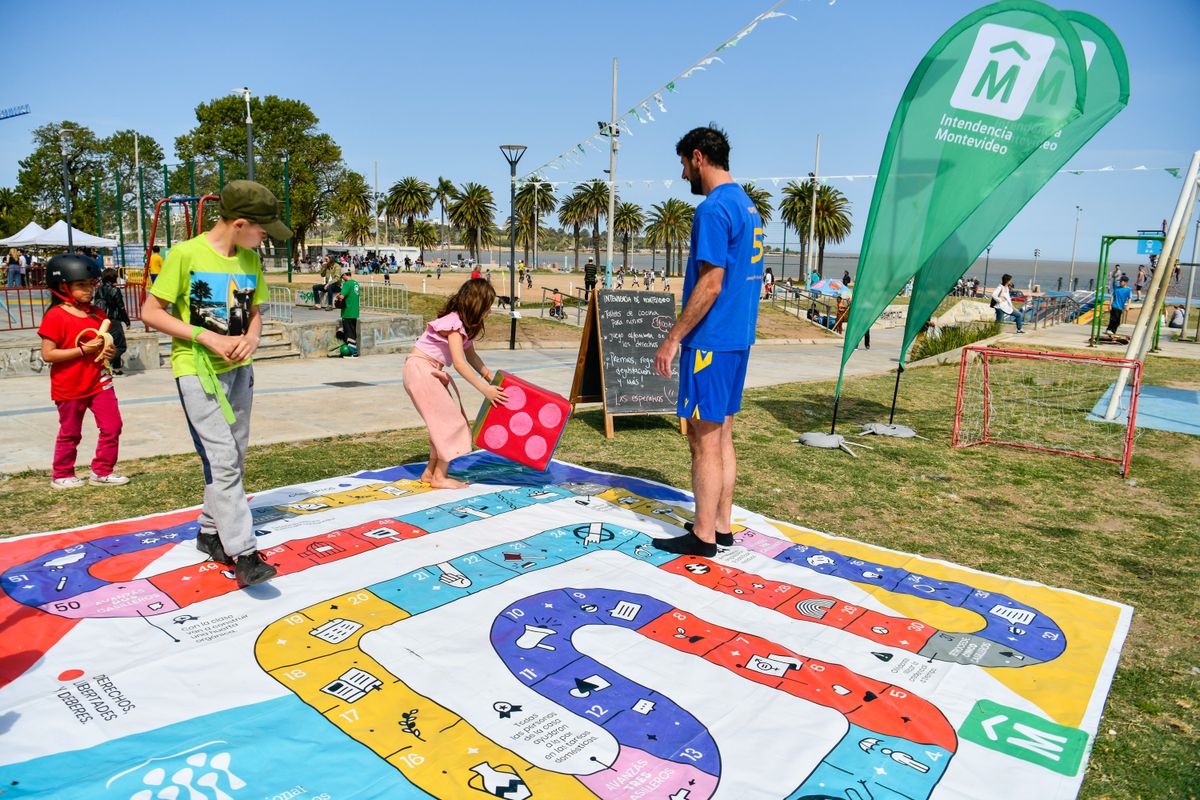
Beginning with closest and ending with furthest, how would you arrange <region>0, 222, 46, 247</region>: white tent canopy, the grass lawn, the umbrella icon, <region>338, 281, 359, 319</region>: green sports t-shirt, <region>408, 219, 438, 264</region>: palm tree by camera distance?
the grass lawn → <region>338, 281, 359, 319</region>: green sports t-shirt → the umbrella icon → <region>0, 222, 46, 247</region>: white tent canopy → <region>408, 219, 438, 264</region>: palm tree

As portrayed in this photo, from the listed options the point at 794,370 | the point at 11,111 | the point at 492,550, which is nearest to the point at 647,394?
the point at 492,550

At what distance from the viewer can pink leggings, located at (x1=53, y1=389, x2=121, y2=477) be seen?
5062 millimetres

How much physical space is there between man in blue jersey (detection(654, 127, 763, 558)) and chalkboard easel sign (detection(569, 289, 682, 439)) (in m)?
3.22

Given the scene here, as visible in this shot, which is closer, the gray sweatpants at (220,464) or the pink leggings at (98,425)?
the gray sweatpants at (220,464)

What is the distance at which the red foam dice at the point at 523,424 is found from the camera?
16.9 feet

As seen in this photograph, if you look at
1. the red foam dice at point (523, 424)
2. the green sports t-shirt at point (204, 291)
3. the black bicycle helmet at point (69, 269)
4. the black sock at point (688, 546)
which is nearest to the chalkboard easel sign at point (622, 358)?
the red foam dice at point (523, 424)

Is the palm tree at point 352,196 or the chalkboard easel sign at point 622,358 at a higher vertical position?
the palm tree at point 352,196

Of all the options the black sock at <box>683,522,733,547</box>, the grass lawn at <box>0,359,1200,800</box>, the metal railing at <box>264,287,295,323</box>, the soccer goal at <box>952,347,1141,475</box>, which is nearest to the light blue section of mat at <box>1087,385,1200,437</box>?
the soccer goal at <box>952,347,1141,475</box>

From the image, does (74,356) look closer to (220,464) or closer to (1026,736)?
(220,464)

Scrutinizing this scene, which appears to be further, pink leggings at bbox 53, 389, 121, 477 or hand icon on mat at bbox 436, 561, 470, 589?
pink leggings at bbox 53, 389, 121, 477

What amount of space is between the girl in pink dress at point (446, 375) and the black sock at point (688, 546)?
1589mm

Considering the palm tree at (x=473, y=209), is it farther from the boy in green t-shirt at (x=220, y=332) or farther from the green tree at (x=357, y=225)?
the boy in green t-shirt at (x=220, y=332)

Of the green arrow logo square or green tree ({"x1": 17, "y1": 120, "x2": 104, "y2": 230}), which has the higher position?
green tree ({"x1": 17, "y1": 120, "x2": 104, "y2": 230})

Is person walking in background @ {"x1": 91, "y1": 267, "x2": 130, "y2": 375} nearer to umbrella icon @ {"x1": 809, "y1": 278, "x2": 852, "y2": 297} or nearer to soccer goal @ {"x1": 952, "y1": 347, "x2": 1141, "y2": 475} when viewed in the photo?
soccer goal @ {"x1": 952, "y1": 347, "x2": 1141, "y2": 475}
